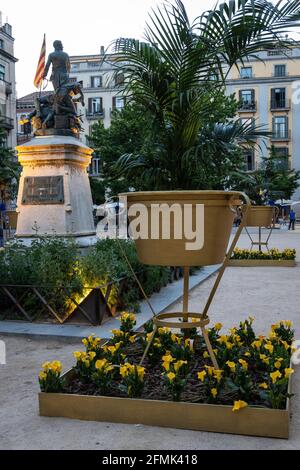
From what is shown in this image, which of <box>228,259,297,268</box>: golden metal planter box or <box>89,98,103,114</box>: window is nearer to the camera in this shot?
<box>228,259,297,268</box>: golden metal planter box

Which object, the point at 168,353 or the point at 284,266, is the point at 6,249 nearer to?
the point at 168,353

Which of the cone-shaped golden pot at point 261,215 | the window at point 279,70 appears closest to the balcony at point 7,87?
the window at point 279,70

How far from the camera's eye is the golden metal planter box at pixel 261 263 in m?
12.1

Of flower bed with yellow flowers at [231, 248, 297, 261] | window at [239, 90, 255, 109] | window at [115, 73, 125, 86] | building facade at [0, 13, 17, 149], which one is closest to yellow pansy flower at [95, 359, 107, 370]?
window at [115, 73, 125, 86]

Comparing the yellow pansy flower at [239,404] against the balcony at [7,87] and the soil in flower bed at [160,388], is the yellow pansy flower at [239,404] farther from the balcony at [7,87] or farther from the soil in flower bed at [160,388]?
the balcony at [7,87]

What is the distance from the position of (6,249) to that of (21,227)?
4.95 ft

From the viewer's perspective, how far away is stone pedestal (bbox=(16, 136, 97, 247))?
26.2 ft

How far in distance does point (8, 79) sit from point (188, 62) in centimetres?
4477

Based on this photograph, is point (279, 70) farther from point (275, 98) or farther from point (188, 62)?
point (188, 62)

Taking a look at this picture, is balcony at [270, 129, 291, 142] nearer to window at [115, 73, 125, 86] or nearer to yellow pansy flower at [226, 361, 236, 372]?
window at [115, 73, 125, 86]

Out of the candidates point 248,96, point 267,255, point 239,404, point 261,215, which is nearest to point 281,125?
point 248,96

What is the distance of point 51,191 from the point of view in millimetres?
8047

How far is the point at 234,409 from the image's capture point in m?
2.86

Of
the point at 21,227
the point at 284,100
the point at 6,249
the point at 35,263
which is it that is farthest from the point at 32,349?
the point at 284,100
